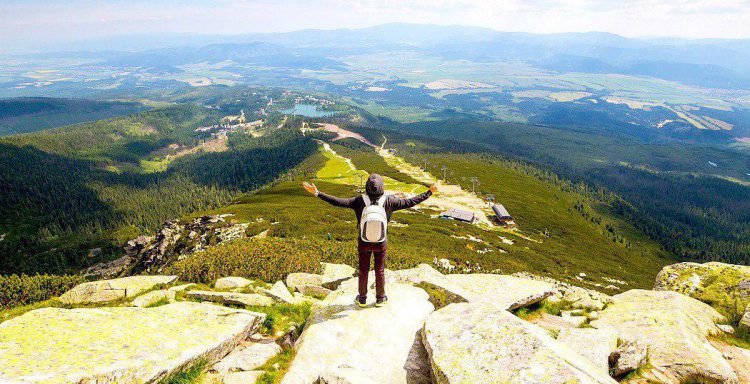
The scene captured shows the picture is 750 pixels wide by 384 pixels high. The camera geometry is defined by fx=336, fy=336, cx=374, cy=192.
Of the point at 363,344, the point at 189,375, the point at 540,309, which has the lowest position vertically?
the point at 540,309

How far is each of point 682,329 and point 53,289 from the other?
47.9 meters

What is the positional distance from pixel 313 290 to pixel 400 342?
450 inches

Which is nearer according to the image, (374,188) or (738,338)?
(374,188)

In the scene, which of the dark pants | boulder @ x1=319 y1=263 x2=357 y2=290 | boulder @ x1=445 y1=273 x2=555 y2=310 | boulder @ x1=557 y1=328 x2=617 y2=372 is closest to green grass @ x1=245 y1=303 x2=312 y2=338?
the dark pants

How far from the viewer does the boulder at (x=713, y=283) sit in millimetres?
A: 18547

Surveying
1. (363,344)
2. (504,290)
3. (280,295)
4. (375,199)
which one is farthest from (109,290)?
(504,290)

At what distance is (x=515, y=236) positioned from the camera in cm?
9562

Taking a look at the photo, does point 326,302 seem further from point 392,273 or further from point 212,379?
point 392,273

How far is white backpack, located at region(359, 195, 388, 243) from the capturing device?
44.6 feet

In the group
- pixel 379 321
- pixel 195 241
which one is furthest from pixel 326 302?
pixel 195 241

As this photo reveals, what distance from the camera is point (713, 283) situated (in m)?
20.8

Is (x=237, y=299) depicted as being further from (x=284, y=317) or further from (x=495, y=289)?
(x=495, y=289)

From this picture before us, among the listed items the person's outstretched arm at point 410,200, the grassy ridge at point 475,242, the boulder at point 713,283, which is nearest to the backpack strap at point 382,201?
the person's outstretched arm at point 410,200

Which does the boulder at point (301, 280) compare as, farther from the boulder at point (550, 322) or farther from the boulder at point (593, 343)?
the boulder at point (593, 343)
